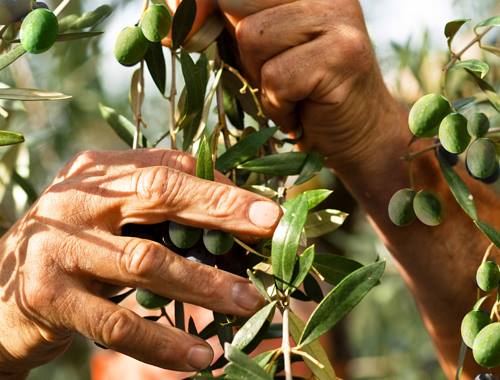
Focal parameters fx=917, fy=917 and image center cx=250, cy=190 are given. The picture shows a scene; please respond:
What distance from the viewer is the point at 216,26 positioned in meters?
1.35

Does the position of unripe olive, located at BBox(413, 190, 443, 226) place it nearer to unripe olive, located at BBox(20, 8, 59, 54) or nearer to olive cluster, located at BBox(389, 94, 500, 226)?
olive cluster, located at BBox(389, 94, 500, 226)

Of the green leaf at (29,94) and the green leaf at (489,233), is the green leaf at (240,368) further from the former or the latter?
the green leaf at (29,94)

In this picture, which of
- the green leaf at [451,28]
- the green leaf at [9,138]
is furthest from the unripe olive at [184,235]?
the green leaf at [451,28]

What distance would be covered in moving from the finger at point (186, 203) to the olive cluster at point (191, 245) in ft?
0.05

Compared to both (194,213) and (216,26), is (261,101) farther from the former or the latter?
(194,213)

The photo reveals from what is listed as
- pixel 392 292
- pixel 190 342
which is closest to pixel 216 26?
pixel 190 342

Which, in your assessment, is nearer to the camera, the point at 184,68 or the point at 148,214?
the point at 148,214

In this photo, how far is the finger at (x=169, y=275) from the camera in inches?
42.1

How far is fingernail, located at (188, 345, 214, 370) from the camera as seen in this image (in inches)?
42.9

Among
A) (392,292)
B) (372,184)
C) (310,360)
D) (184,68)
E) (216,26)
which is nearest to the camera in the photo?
(310,360)

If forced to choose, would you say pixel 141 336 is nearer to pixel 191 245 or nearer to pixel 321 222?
pixel 191 245

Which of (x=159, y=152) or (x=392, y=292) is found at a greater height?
(x=159, y=152)

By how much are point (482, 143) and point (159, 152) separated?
414mm

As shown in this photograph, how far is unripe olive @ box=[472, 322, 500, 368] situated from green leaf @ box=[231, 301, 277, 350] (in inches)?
8.8
